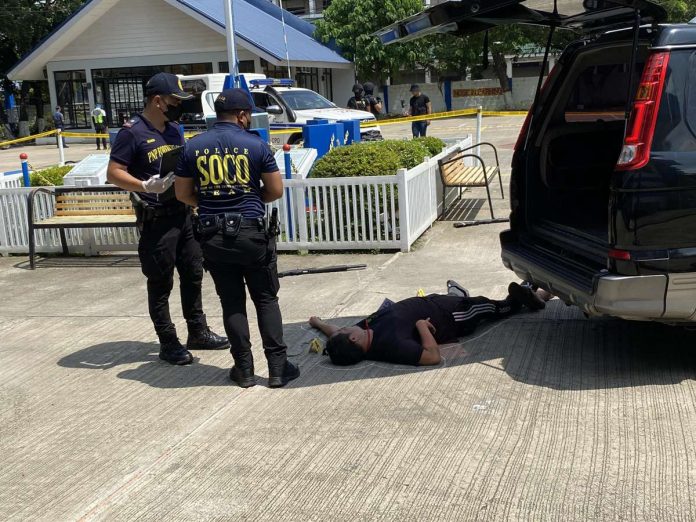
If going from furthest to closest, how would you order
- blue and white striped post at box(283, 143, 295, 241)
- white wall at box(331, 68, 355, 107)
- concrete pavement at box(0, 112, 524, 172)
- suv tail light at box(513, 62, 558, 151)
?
white wall at box(331, 68, 355, 107)
concrete pavement at box(0, 112, 524, 172)
blue and white striped post at box(283, 143, 295, 241)
suv tail light at box(513, 62, 558, 151)

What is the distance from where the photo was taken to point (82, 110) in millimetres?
37688

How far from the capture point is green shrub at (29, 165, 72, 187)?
10.5 meters

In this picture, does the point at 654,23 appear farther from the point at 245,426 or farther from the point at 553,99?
the point at 245,426

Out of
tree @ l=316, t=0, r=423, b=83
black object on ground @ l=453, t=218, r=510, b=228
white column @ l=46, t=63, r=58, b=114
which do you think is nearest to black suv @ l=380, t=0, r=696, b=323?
black object on ground @ l=453, t=218, r=510, b=228

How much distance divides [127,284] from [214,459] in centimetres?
435

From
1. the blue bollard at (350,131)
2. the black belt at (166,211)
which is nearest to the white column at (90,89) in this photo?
the blue bollard at (350,131)

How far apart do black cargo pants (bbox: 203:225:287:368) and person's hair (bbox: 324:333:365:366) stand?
0.34 metres

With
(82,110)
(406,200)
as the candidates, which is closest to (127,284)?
(406,200)

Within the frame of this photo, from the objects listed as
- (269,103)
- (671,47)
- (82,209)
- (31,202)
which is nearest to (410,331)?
(671,47)

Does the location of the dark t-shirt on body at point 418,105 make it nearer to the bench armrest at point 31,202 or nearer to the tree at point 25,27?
the bench armrest at point 31,202

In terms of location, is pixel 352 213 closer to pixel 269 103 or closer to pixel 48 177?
pixel 48 177

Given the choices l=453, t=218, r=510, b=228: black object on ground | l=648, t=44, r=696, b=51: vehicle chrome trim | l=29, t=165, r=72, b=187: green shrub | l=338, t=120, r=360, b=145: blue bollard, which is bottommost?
l=453, t=218, r=510, b=228: black object on ground

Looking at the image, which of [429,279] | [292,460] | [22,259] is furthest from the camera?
[22,259]

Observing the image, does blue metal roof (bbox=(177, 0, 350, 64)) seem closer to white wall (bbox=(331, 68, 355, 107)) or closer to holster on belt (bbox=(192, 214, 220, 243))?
white wall (bbox=(331, 68, 355, 107))
